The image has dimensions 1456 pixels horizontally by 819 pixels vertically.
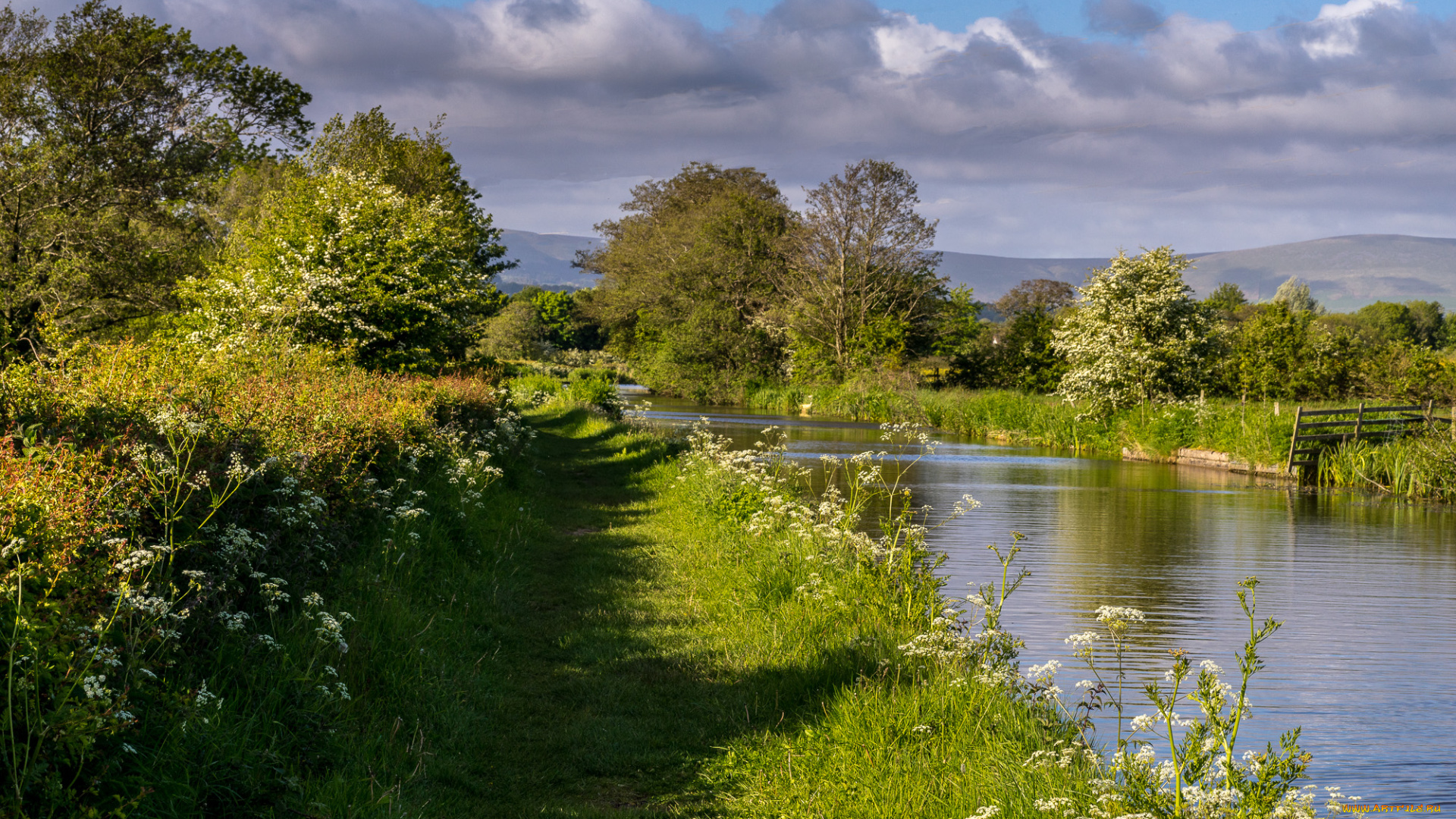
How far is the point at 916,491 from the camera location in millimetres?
21062

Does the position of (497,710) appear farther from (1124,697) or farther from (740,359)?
(740,359)

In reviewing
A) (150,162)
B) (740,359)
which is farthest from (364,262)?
(740,359)

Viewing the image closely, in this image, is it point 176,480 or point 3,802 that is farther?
point 176,480

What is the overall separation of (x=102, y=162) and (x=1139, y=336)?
30172mm

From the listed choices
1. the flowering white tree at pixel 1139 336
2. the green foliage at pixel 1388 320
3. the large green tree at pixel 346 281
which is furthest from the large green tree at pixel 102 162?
the green foliage at pixel 1388 320

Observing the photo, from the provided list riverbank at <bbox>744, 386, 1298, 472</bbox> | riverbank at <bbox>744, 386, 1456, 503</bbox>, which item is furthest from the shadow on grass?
riverbank at <bbox>744, 386, 1298, 472</bbox>

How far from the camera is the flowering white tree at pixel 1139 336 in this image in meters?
33.1

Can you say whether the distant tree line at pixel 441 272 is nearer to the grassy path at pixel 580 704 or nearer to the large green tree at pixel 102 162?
the large green tree at pixel 102 162

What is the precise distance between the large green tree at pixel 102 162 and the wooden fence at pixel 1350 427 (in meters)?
27.6

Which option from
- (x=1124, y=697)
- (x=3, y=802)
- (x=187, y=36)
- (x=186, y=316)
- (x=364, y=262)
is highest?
(x=187, y=36)

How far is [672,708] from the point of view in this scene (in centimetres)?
647

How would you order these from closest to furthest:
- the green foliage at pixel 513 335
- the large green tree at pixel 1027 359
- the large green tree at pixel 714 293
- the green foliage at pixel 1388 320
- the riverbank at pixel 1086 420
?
the riverbank at pixel 1086 420, the large green tree at pixel 1027 359, the large green tree at pixel 714 293, the green foliage at pixel 513 335, the green foliage at pixel 1388 320

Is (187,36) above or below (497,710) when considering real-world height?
above

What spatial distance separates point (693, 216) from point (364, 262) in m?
45.3
